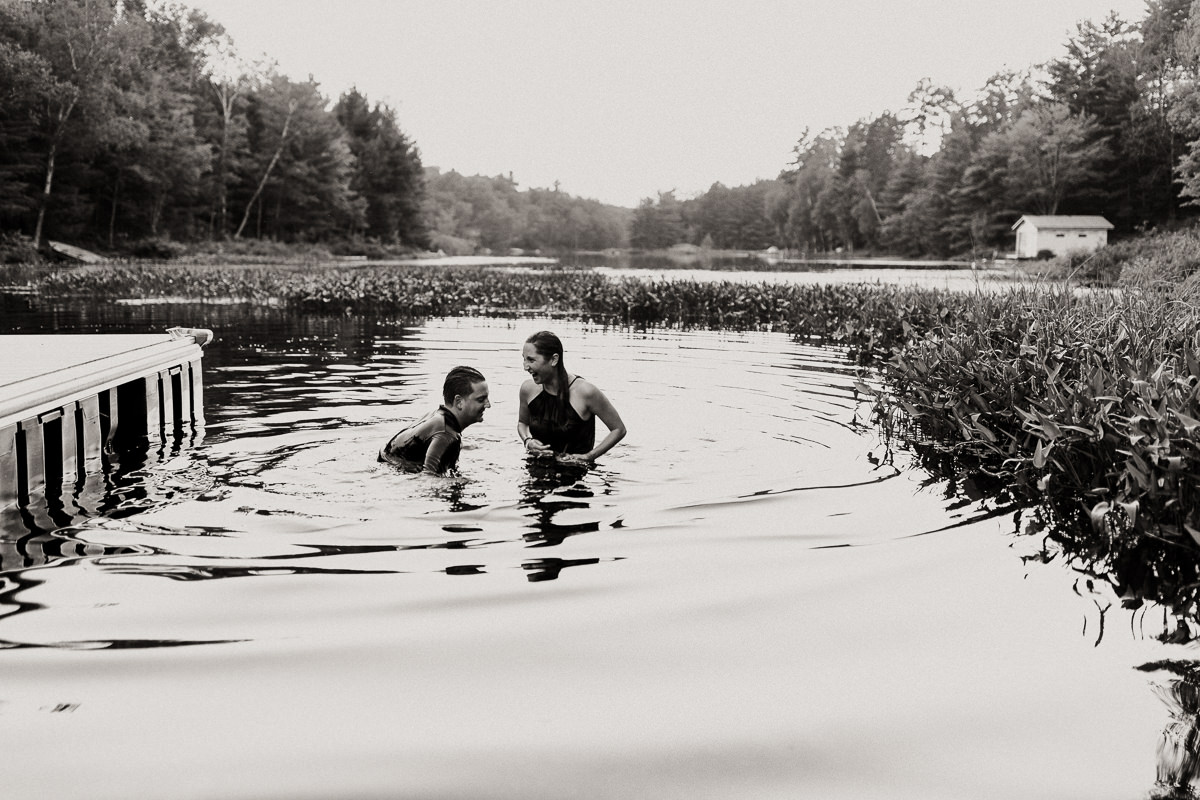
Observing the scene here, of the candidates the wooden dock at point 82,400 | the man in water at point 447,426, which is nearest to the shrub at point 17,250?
the wooden dock at point 82,400

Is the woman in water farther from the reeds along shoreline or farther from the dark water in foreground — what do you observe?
the reeds along shoreline

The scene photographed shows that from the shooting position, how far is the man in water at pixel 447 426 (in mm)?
8188

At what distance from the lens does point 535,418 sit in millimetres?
9297

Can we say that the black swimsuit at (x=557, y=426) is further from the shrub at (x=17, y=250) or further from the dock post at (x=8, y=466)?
the shrub at (x=17, y=250)

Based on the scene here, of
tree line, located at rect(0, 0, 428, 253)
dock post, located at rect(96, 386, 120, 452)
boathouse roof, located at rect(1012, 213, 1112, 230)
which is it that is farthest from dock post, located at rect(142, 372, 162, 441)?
boathouse roof, located at rect(1012, 213, 1112, 230)

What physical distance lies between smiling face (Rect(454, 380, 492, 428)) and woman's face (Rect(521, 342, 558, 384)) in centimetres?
44

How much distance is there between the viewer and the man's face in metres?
8.16

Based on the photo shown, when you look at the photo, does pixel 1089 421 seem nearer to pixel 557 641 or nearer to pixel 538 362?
pixel 557 641

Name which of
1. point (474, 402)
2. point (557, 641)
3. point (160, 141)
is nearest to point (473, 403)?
point (474, 402)

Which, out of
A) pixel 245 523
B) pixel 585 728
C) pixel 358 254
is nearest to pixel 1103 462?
pixel 585 728

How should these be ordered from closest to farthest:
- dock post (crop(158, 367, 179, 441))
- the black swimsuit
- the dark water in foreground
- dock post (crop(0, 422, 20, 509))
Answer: the dark water in foreground, dock post (crop(0, 422, 20, 509)), the black swimsuit, dock post (crop(158, 367, 179, 441))

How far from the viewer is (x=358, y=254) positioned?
277 ft

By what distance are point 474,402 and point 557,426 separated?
120 cm

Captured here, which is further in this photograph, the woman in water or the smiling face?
the woman in water
